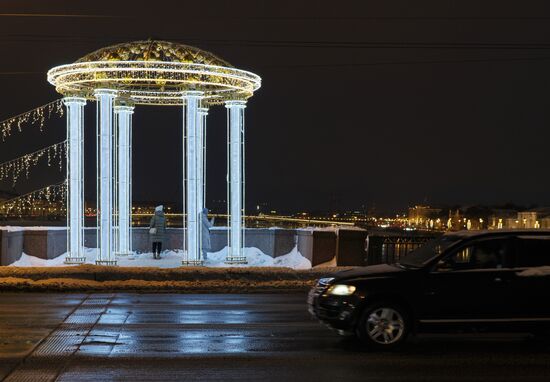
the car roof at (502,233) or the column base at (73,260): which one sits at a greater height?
the car roof at (502,233)

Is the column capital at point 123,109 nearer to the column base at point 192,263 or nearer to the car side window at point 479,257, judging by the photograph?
the column base at point 192,263

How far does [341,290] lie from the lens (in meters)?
10.6

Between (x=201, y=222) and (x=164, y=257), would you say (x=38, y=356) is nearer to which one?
(x=201, y=222)

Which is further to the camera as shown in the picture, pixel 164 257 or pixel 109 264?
pixel 164 257

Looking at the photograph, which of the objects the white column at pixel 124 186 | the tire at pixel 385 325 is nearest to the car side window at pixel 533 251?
the tire at pixel 385 325

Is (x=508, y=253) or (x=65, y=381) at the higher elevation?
(x=508, y=253)

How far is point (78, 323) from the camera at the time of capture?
500 inches

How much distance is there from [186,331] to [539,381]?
5.33 meters

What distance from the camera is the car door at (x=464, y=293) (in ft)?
34.0

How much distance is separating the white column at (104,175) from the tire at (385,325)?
40.3ft

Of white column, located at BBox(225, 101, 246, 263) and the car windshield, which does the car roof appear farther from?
white column, located at BBox(225, 101, 246, 263)

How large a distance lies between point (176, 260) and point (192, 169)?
12.5 feet

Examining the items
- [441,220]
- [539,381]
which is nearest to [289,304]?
[539,381]

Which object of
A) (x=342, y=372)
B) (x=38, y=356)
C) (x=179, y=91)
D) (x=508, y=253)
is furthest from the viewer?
(x=179, y=91)
